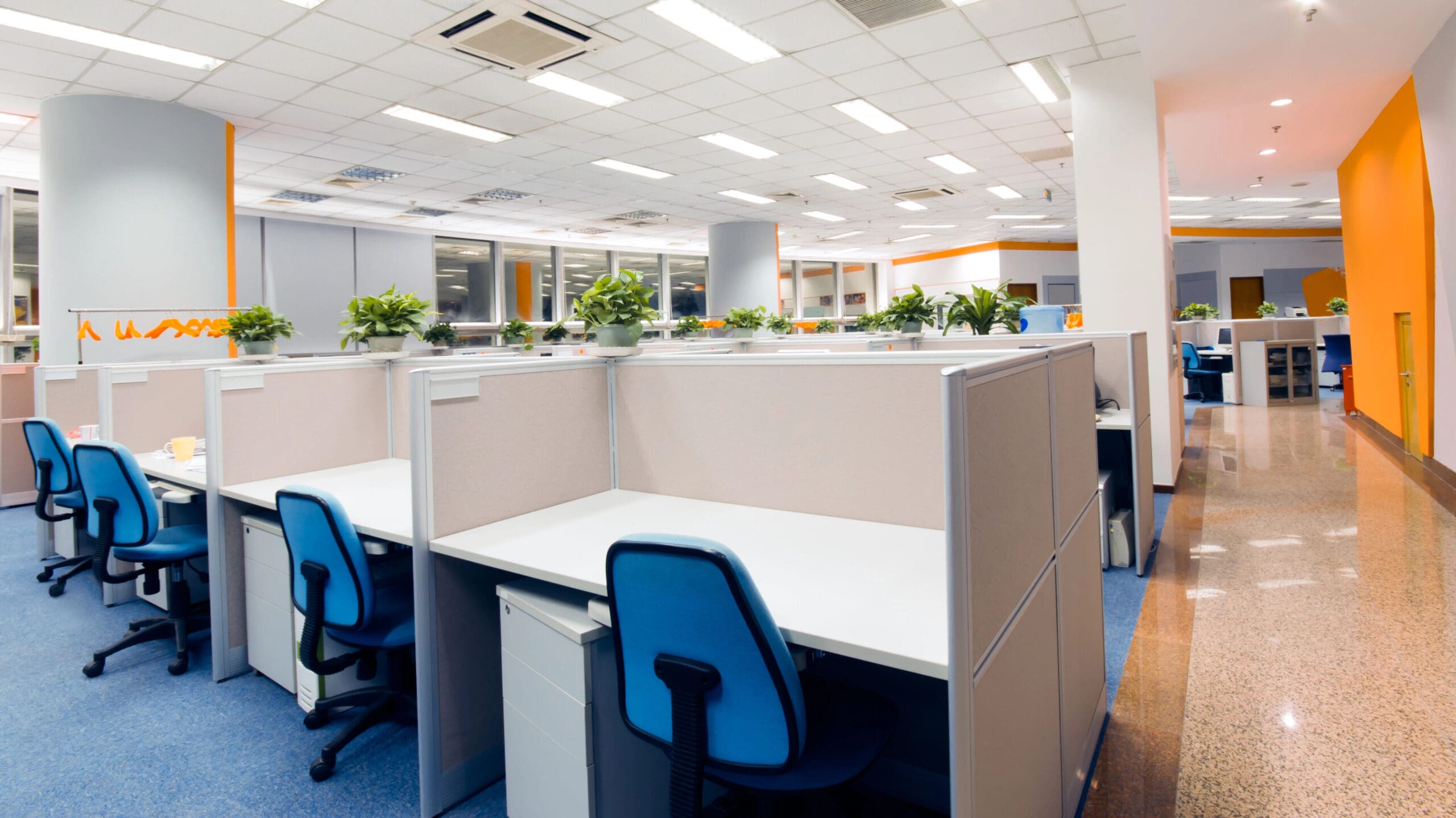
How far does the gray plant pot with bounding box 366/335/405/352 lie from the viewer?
2736mm

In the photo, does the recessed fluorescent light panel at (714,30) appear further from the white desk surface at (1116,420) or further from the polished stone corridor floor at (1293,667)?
the polished stone corridor floor at (1293,667)

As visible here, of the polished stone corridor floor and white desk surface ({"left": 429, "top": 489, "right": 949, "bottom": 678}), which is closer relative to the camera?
white desk surface ({"left": 429, "top": 489, "right": 949, "bottom": 678})

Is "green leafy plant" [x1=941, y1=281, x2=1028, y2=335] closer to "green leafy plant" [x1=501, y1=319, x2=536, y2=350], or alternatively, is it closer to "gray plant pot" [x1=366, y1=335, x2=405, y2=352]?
"gray plant pot" [x1=366, y1=335, x2=405, y2=352]

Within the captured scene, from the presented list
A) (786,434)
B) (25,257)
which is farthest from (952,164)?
(25,257)

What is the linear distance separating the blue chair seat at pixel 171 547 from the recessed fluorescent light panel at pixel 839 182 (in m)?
6.37

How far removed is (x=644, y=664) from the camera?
1.16m

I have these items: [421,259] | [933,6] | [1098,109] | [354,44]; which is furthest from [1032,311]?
[421,259]

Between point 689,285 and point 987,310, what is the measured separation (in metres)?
10.3

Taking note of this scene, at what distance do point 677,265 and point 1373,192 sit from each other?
976 centimetres

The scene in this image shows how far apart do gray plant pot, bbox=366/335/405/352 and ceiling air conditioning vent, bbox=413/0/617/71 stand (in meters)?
1.81

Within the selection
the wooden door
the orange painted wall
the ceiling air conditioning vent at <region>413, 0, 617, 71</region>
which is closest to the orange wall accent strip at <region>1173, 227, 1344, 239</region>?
Result: the wooden door

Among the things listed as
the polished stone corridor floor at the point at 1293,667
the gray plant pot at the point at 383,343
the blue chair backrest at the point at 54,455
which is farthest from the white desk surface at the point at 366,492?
the polished stone corridor floor at the point at 1293,667

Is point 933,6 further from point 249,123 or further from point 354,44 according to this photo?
point 249,123

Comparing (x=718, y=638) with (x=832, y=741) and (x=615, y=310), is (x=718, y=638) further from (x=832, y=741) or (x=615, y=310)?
(x=615, y=310)
